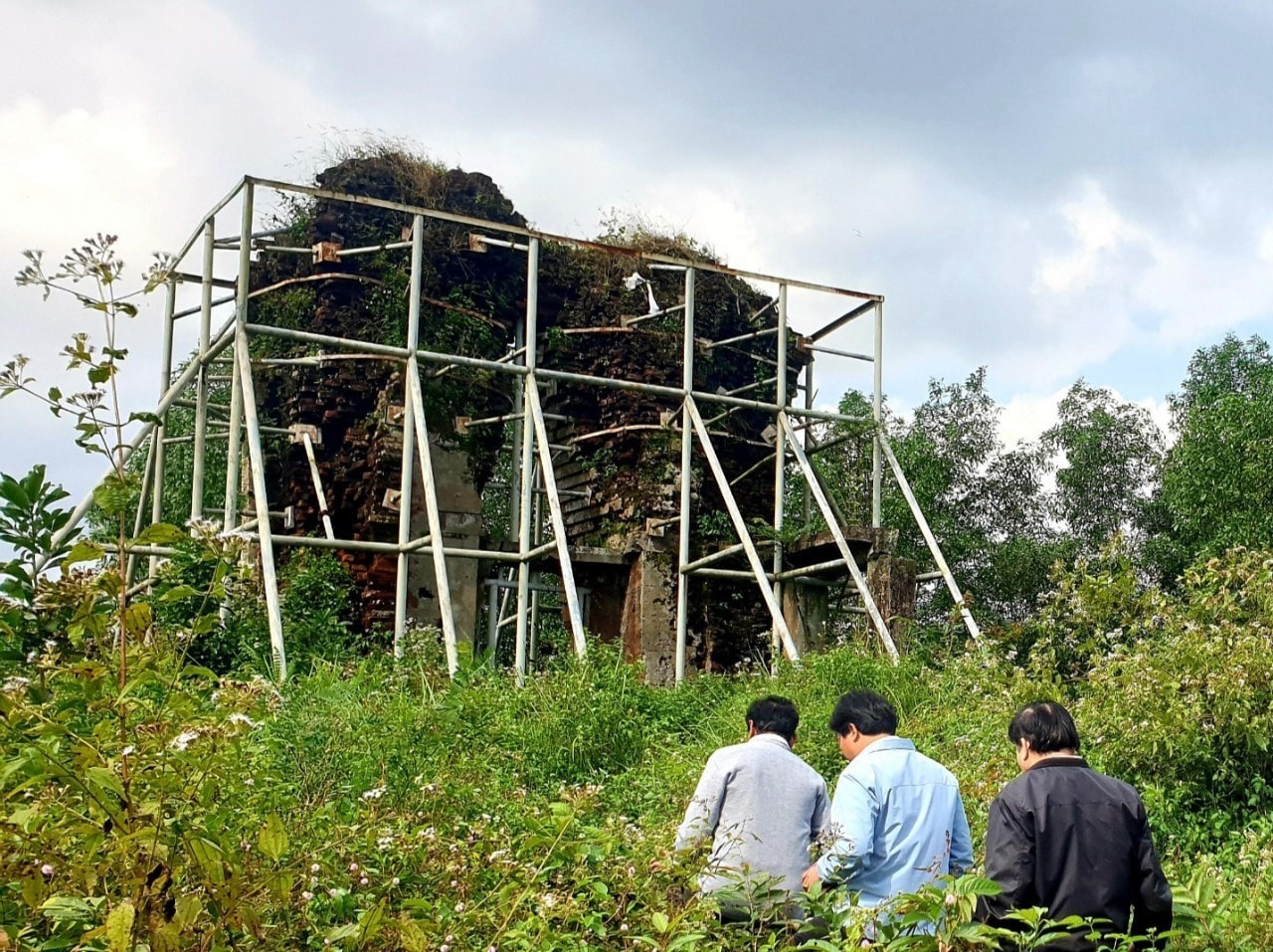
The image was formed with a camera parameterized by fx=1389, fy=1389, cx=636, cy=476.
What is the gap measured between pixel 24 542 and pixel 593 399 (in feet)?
43.8

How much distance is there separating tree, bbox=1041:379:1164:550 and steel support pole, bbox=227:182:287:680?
1725cm

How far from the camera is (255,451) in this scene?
1127cm

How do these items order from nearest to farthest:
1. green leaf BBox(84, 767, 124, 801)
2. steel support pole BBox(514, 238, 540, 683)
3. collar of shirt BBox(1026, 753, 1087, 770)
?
green leaf BBox(84, 767, 124, 801)
collar of shirt BBox(1026, 753, 1087, 770)
steel support pole BBox(514, 238, 540, 683)

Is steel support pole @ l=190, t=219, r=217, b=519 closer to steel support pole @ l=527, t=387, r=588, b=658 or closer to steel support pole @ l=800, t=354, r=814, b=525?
steel support pole @ l=527, t=387, r=588, b=658

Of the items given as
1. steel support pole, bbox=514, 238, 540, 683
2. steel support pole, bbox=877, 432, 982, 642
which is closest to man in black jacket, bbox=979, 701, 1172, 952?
steel support pole, bbox=877, 432, 982, 642

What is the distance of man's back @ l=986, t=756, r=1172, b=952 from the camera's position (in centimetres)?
382

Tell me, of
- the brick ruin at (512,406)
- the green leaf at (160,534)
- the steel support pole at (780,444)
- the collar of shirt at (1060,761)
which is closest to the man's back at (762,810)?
the collar of shirt at (1060,761)

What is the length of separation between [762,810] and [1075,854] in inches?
39.5

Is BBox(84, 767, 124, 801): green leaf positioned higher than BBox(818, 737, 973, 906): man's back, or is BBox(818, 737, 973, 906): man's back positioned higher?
BBox(84, 767, 124, 801): green leaf

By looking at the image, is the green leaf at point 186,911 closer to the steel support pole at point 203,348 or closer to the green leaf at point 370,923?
the green leaf at point 370,923

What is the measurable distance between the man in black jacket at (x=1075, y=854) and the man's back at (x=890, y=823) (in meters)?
0.27

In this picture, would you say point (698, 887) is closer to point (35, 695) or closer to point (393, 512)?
point (35, 695)

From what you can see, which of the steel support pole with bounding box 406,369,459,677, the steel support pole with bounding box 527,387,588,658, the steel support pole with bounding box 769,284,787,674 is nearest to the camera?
the steel support pole with bounding box 406,369,459,677

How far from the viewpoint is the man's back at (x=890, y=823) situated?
415 cm
